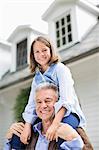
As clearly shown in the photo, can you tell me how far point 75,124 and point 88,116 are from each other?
353 centimetres

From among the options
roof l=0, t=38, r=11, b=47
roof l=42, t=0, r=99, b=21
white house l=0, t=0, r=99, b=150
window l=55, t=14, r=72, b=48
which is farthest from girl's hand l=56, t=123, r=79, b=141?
roof l=0, t=38, r=11, b=47

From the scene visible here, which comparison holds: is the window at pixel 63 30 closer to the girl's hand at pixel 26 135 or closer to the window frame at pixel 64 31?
the window frame at pixel 64 31

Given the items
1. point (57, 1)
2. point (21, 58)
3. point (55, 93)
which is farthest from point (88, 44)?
point (55, 93)

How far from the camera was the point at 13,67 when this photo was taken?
7145 millimetres

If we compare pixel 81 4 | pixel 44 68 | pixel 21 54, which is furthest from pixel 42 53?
pixel 21 54

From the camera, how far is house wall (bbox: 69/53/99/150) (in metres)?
4.60

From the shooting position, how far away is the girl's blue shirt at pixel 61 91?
1334 millimetres

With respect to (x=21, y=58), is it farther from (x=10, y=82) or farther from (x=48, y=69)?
(x=48, y=69)

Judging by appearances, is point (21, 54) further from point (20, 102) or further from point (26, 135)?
point (26, 135)

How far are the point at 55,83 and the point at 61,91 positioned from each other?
0.07 meters

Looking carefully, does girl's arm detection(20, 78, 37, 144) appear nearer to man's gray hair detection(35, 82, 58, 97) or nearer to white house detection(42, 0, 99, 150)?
man's gray hair detection(35, 82, 58, 97)

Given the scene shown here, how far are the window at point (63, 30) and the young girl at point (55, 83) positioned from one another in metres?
4.34

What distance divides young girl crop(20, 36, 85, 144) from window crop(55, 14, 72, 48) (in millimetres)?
4345

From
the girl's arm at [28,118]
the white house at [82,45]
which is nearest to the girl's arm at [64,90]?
the girl's arm at [28,118]
